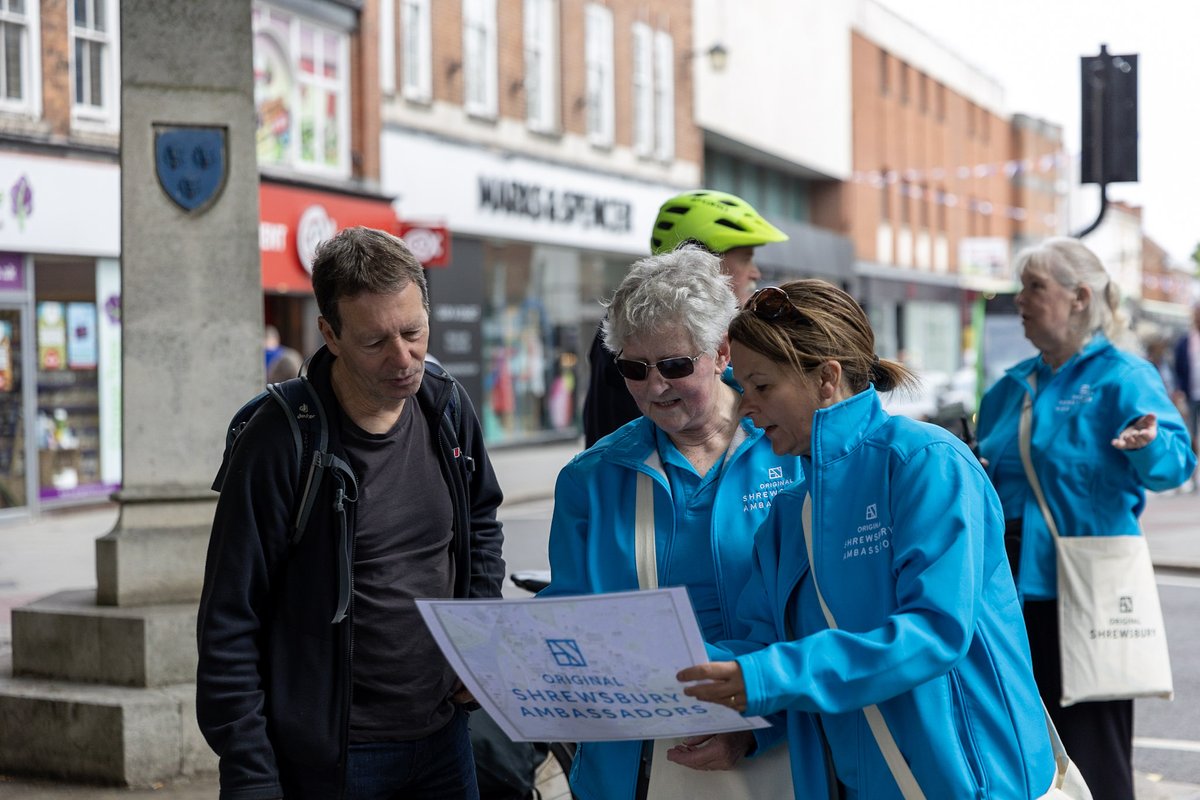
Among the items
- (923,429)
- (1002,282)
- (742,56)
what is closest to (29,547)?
(923,429)

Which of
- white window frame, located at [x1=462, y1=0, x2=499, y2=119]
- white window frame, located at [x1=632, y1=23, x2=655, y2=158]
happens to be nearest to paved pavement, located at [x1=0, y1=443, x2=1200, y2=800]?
white window frame, located at [x1=462, y1=0, x2=499, y2=119]

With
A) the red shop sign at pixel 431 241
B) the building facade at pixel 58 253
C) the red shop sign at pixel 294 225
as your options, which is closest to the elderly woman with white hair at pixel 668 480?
the building facade at pixel 58 253

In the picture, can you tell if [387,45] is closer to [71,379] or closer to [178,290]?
[71,379]

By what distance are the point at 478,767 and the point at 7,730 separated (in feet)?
7.28

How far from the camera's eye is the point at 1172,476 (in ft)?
14.4

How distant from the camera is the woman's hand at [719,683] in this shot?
2291mm

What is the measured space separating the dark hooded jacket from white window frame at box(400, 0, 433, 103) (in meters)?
19.8

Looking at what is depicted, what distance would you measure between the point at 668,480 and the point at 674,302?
1.14ft

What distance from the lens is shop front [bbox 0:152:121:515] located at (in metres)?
15.4

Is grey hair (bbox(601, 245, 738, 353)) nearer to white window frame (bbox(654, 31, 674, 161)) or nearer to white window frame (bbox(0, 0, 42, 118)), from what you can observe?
white window frame (bbox(0, 0, 42, 118))

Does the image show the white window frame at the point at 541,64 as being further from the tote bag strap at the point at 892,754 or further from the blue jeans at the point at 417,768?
the tote bag strap at the point at 892,754

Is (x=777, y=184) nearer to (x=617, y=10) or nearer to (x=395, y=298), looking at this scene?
(x=617, y=10)

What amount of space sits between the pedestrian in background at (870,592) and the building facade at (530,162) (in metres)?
18.9

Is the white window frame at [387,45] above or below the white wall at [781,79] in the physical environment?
below
